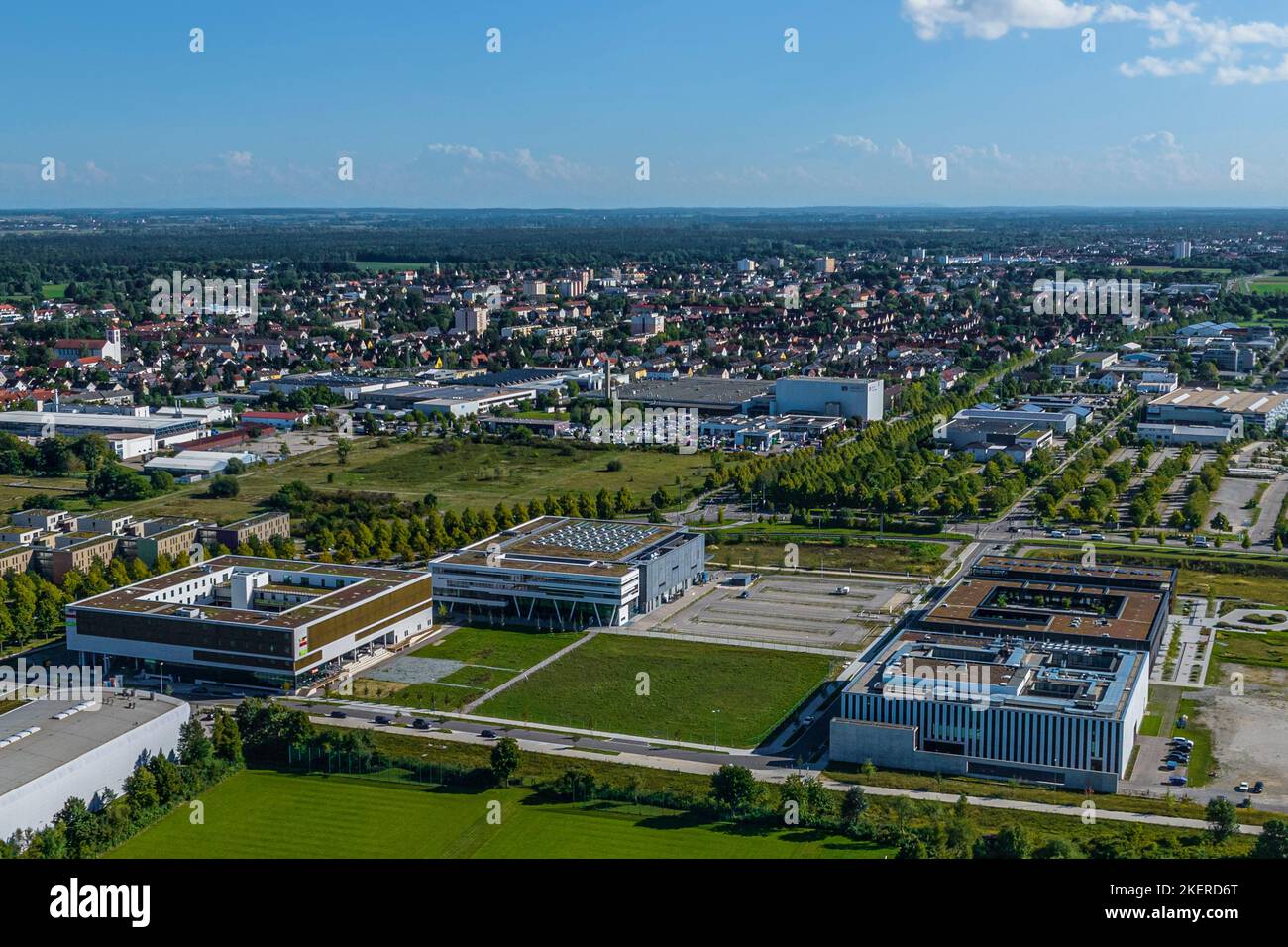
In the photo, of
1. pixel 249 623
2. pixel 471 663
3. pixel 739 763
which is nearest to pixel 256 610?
pixel 249 623

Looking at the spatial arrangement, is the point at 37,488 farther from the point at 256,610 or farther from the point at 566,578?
the point at 566,578

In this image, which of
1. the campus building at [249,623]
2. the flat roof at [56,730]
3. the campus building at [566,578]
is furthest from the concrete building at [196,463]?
the flat roof at [56,730]

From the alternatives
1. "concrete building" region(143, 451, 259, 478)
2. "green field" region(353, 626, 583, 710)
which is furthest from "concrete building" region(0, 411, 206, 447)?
"green field" region(353, 626, 583, 710)

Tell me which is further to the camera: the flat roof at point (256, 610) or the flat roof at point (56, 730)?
the flat roof at point (256, 610)

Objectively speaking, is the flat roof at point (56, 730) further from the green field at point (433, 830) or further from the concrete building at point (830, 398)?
the concrete building at point (830, 398)

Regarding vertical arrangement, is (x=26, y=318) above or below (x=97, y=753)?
above

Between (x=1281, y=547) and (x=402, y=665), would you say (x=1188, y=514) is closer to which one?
(x=1281, y=547)

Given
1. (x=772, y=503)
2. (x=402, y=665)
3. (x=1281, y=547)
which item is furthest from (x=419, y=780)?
(x=1281, y=547)
